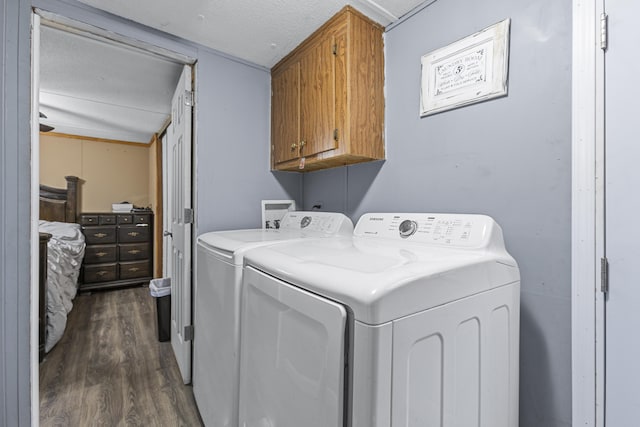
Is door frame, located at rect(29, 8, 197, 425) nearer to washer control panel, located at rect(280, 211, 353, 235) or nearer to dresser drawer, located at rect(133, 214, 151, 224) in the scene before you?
washer control panel, located at rect(280, 211, 353, 235)

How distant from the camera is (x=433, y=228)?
119 cm

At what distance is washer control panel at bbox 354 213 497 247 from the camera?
1038 mm

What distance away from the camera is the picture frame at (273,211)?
2.09 meters

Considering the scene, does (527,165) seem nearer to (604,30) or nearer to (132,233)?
(604,30)

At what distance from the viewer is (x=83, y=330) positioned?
8.65ft

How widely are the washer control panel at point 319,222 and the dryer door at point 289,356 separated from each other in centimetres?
73

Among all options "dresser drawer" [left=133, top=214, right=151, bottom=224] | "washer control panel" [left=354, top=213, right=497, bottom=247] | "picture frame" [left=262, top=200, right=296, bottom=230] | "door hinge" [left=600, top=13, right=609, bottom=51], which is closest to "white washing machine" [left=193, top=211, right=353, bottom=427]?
"washer control panel" [left=354, top=213, right=497, bottom=247]

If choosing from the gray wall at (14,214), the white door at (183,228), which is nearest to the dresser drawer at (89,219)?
the white door at (183,228)

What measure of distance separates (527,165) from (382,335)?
94cm

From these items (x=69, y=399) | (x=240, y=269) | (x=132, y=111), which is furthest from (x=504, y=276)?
(x=132, y=111)

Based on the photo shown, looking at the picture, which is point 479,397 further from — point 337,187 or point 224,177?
point 224,177

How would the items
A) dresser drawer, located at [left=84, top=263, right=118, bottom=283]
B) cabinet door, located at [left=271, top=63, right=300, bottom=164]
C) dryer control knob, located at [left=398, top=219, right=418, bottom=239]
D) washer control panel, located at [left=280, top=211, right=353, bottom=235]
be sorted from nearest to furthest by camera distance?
1. dryer control knob, located at [left=398, top=219, right=418, bottom=239]
2. washer control panel, located at [left=280, top=211, right=353, bottom=235]
3. cabinet door, located at [left=271, top=63, right=300, bottom=164]
4. dresser drawer, located at [left=84, top=263, right=118, bottom=283]

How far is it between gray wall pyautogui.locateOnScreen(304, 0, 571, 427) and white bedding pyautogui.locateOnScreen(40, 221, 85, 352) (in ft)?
9.77

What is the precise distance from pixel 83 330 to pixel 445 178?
328 centimetres
